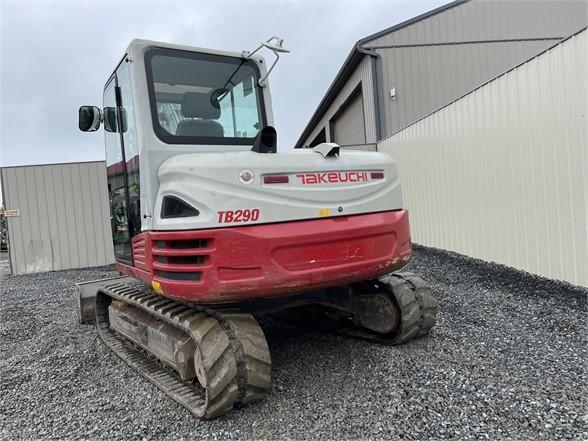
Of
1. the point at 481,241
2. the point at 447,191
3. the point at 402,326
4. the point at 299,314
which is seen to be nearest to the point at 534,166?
the point at 481,241

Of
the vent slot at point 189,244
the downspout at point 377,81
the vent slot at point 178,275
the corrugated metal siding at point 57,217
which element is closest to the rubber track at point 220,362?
the vent slot at point 178,275

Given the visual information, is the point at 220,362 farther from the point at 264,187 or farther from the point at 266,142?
the point at 266,142

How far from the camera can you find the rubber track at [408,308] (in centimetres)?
395

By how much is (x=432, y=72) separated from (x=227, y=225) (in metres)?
11.5

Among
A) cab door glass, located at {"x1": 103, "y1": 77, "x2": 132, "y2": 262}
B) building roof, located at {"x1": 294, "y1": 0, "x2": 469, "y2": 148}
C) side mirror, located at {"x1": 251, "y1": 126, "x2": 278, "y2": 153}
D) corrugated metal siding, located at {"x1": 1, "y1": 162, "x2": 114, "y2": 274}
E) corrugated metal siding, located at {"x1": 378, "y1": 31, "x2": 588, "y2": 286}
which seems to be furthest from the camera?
building roof, located at {"x1": 294, "y1": 0, "x2": 469, "y2": 148}

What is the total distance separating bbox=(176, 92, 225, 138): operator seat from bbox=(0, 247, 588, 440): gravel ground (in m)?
→ 2.08

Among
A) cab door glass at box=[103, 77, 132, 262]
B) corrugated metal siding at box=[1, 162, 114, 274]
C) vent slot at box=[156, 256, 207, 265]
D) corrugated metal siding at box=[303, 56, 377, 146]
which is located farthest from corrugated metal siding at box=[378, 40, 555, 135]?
vent slot at box=[156, 256, 207, 265]

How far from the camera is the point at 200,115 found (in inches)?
147

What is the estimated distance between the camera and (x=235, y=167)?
3.01 meters

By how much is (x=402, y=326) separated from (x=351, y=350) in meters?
0.51

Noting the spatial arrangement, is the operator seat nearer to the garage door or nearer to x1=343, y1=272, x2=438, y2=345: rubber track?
x1=343, y1=272, x2=438, y2=345: rubber track

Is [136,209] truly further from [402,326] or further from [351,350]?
[402,326]

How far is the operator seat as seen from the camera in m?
3.62

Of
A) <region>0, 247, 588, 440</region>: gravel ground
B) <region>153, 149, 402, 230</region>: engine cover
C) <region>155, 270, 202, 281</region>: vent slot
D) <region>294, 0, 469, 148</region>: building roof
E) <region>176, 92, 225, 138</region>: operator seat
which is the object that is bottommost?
<region>0, 247, 588, 440</region>: gravel ground
